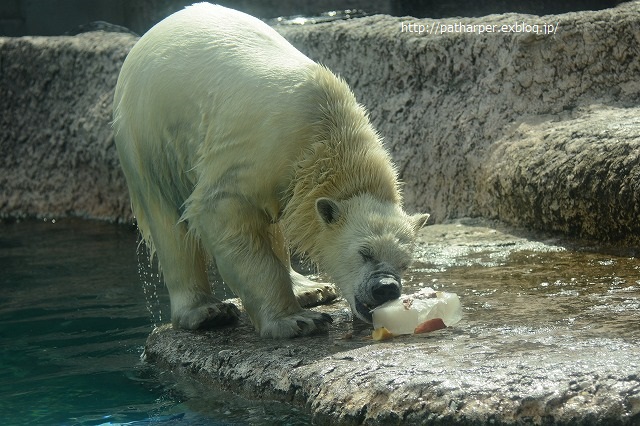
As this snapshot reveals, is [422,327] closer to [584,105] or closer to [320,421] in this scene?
[320,421]

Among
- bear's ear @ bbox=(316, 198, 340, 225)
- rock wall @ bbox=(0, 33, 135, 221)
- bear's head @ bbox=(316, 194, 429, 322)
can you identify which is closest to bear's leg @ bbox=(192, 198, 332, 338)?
bear's head @ bbox=(316, 194, 429, 322)

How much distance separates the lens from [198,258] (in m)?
5.38

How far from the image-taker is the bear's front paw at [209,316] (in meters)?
5.05

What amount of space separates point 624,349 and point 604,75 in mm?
4387

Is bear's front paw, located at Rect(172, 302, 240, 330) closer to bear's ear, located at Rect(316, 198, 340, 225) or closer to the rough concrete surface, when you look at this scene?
the rough concrete surface

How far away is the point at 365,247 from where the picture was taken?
4.36m

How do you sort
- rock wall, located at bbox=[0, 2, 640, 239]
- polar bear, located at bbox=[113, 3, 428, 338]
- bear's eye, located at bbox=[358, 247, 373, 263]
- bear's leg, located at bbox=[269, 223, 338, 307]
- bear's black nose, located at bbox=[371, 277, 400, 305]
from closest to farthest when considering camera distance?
bear's black nose, located at bbox=[371, 277, 400, 305], bear's eye, located at bbox=[358, 247, 373, 263], polar bear, located at bbox=[113, 3, 428, 338], bear's leg, located at bbox=[269, 223, 338, 307], rock wall, located at bbox=[0, 2, 640, 239]

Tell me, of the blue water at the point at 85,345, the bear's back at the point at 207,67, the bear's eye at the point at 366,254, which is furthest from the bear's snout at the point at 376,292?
the bear's back at the point at 207,67

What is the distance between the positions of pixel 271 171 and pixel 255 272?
0.47m

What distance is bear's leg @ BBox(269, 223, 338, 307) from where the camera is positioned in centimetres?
535

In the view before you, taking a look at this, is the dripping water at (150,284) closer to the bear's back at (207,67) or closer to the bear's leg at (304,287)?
the bear's leg at (304,287)

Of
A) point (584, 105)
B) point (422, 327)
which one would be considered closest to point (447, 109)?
point (584, 105)

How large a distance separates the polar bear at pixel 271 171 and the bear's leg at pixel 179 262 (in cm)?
10

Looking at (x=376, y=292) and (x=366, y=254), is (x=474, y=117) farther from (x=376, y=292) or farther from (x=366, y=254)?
(x=376, y=292)
